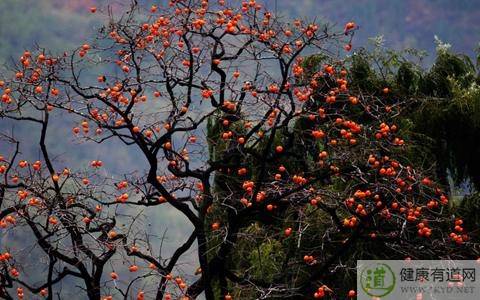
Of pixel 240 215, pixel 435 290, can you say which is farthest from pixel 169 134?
pixel 435 290

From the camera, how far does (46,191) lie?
5.71 m

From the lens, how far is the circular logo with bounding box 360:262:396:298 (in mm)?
6426

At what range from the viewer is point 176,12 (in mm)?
5777

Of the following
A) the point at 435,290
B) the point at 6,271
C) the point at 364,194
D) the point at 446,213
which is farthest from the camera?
the point at 446,213

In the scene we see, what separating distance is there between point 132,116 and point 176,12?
96 cm

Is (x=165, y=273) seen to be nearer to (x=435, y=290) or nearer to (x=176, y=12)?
(x=176, y=12)

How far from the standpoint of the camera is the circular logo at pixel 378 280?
6.43m

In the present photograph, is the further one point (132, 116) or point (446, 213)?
point (446, 213)

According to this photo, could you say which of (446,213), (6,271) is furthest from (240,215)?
(446,213)

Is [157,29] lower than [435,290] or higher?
higher

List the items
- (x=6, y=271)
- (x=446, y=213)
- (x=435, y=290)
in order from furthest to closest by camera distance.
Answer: (x=446, y=213)
(x=435, y=290)
(x=6, y=271)

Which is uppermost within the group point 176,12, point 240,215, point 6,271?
point 176,12

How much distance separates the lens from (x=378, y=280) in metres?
6.49

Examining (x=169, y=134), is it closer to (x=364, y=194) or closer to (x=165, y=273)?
(x=165, y=273)
